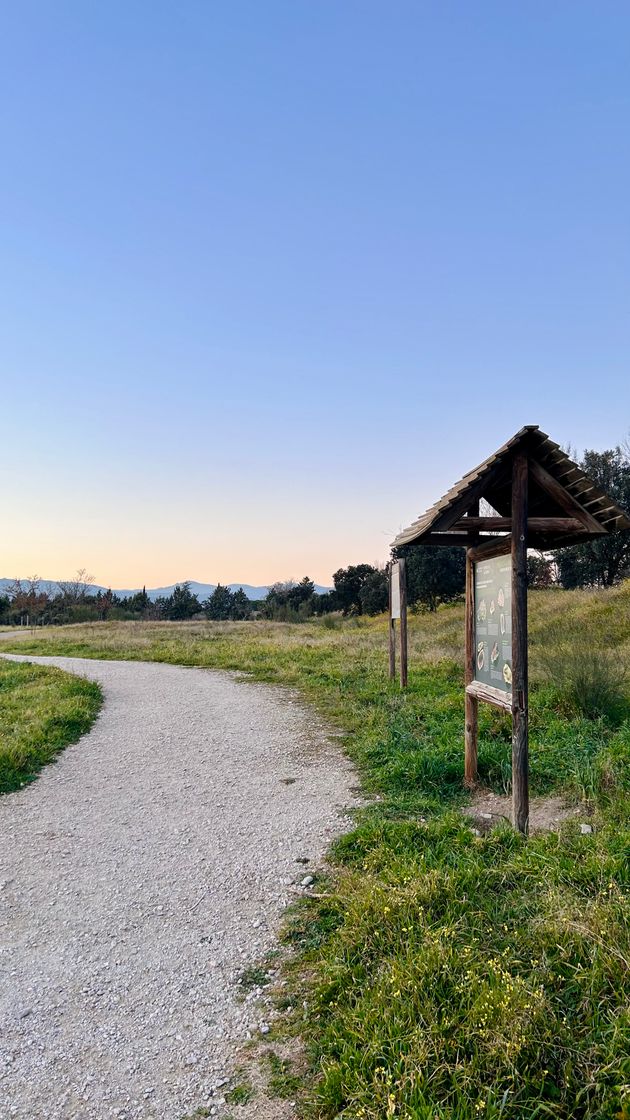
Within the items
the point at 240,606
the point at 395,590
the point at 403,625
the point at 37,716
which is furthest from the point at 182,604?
the point at 37,716

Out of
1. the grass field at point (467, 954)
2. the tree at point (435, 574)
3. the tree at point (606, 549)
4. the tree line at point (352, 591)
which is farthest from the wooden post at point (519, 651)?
the tree at point (435, 574)

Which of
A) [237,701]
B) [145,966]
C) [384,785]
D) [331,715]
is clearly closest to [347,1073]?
[145,966]

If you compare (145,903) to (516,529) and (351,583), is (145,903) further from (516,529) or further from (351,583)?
(351,583)

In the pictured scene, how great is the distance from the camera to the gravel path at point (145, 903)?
9.35 ft

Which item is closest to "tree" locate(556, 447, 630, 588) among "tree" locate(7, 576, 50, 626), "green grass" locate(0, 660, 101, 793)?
"green grass" locate(0, 660, 101, 793)

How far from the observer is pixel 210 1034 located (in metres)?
3.03

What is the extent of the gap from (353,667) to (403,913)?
34.2ft

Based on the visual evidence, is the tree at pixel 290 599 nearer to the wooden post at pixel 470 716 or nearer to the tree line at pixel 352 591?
the tree line at pixel 352 591

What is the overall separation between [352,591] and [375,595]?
4996mm

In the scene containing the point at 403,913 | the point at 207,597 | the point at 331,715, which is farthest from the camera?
the point at 207,597

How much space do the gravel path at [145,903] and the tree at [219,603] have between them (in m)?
46.6

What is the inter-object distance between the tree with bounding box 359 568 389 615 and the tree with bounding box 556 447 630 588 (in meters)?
12.4

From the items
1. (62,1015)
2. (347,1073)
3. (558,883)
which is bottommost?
(62,1015)

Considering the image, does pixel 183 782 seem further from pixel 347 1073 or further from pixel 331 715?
pixel 347 1073
